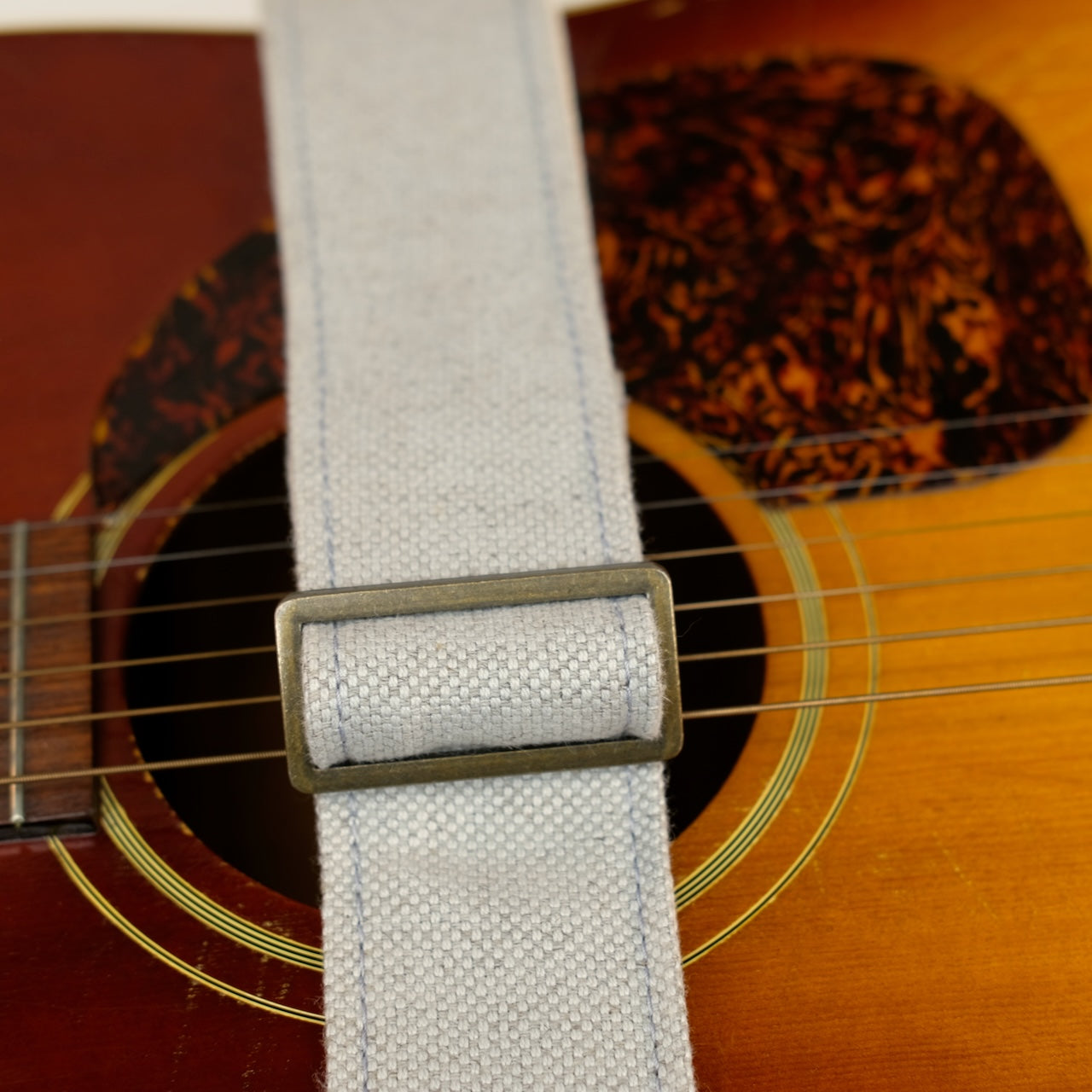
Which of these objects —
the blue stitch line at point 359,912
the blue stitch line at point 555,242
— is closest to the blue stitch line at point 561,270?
the blue stitch line at point 555,242

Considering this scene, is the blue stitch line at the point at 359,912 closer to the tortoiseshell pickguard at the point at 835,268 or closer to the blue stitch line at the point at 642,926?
the blue stitch line at the point at 642,926

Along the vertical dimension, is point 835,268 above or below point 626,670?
above

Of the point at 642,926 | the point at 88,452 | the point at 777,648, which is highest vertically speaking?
the point at 88,452

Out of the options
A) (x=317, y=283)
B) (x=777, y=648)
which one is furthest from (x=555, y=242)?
(x=777, y=648)

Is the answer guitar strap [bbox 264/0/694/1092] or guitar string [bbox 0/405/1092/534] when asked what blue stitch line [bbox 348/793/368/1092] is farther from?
guitar string [bbox 0/405/1092/534]

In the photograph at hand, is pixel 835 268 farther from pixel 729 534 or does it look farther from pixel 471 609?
pixel 471 609

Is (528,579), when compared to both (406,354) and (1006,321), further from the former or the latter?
(1006,321)

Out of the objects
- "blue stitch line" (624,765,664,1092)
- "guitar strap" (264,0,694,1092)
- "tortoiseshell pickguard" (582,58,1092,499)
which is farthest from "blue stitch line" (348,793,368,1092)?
"tortoiseshell pickguard" (582,58,1092,499)
